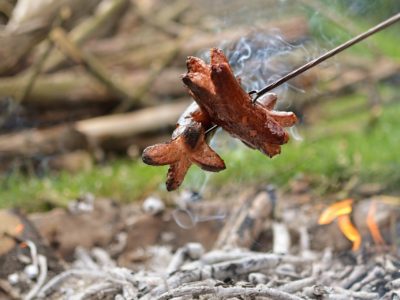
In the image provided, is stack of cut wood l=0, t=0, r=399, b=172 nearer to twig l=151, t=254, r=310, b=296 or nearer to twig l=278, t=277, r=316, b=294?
twig l=151, t=254, r=310, b=296

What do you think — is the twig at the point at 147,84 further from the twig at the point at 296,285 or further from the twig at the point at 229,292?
the twig at the point at 229,292

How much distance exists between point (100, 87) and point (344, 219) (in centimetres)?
308

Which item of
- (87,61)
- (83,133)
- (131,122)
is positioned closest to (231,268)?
(83,133)

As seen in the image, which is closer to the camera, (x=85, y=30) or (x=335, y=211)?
(x=335, y=211)

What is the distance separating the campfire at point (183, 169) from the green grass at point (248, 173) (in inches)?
0.7

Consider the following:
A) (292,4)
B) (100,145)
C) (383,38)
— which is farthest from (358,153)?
(383,38)

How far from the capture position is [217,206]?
10.3 feet

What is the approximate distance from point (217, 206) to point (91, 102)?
2.61m

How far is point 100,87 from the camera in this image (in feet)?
17.7

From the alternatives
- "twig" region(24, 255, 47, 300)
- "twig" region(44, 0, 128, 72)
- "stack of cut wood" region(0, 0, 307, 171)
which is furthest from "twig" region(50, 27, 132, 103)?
"twig" region(24, 255, 47, 300)

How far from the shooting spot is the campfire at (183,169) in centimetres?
164

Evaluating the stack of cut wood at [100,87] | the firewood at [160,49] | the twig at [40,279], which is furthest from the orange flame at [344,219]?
the firewood at [160,49]

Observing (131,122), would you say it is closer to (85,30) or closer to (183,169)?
(85,30)

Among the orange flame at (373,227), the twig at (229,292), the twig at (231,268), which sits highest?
the orange flame at (373,227)
